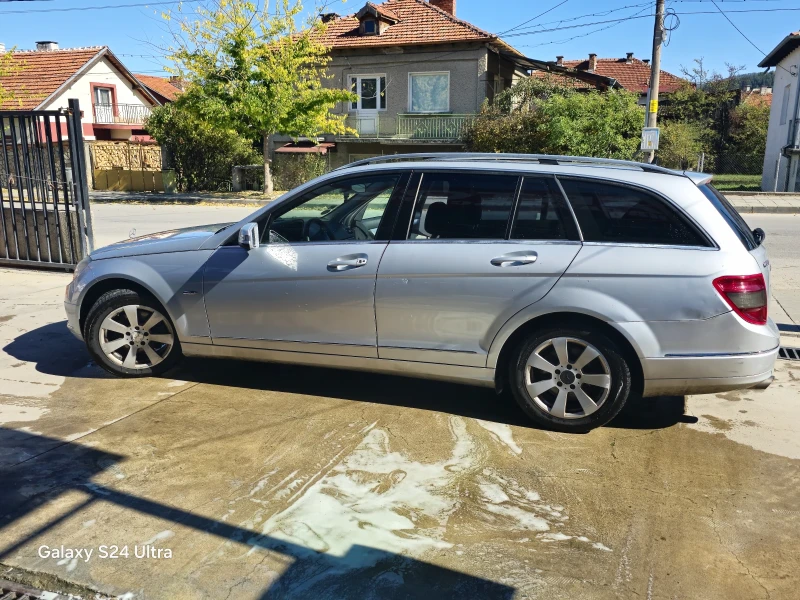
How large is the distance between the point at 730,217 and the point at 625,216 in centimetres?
68

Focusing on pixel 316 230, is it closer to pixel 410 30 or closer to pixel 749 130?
pixel 410 30

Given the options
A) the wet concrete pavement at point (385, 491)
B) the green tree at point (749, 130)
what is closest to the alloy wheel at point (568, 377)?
the wet concrete pavement at point (385, 491)

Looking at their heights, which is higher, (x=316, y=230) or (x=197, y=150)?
(x=197, y=150)

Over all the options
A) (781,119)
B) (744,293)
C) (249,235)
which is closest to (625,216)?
(744,293)

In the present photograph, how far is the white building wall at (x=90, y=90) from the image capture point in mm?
36406

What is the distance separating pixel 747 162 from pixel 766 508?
33.1 m

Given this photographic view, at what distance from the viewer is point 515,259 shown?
430cm

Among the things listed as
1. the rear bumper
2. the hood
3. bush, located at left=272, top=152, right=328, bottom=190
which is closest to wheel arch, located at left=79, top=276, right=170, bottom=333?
the hood

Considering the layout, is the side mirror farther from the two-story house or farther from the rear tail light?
the two-story house

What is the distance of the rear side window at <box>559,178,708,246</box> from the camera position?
418 cm

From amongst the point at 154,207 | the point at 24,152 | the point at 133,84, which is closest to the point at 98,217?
the point at 154,207

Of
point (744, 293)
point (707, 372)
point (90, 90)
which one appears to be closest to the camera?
point (744, 293)

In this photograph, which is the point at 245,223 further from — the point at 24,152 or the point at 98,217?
the point at 98,217

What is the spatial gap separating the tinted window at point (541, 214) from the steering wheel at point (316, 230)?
1.32 metres
